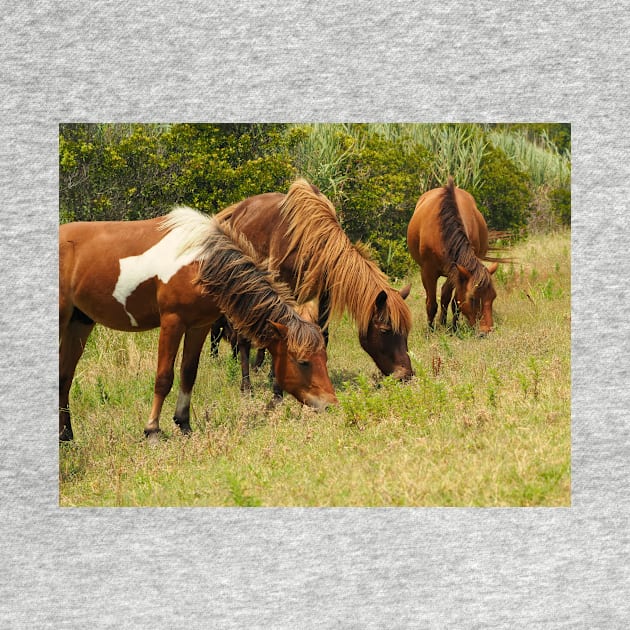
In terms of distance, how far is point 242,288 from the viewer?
197 inches

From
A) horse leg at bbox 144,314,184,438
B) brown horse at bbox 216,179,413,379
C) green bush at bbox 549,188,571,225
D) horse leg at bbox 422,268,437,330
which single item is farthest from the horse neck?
horse leg at bbox 422,268,437,330

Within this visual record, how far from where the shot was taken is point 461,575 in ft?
12.7

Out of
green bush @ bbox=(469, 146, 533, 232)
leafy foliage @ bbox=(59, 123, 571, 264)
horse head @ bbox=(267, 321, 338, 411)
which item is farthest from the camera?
green bush @ bbox=(469, 146, 533, 232)

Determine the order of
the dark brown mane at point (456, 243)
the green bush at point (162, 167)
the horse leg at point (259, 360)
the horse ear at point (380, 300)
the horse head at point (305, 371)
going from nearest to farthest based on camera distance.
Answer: the green bush at point (162, 167) < the horse head at point (305, 371) < the horse ear at point (380, 300) < the dark brown mane at point (456, 243) < the horse leg at point (259, 360)

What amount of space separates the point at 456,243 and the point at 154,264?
9.69 ft

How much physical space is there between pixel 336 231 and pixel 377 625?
2757 millimetres

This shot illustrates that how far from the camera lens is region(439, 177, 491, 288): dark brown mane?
679 centimetres

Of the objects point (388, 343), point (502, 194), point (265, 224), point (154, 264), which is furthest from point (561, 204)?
point (154, 264)

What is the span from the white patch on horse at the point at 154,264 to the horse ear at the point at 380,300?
4.25ft

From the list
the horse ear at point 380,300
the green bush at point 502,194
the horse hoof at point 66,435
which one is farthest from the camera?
the green bush at point 502,194

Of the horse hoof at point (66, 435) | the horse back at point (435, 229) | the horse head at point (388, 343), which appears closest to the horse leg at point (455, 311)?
the horse back at point (435, 229)

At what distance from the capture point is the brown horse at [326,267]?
5496 millimetres

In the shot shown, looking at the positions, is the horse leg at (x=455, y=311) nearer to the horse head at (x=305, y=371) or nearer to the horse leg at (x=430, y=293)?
the horse leg at (x=430, y=293)

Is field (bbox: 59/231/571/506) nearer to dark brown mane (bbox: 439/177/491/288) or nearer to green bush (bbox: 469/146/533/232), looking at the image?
green bush (bbox: 469/146/533/232)
